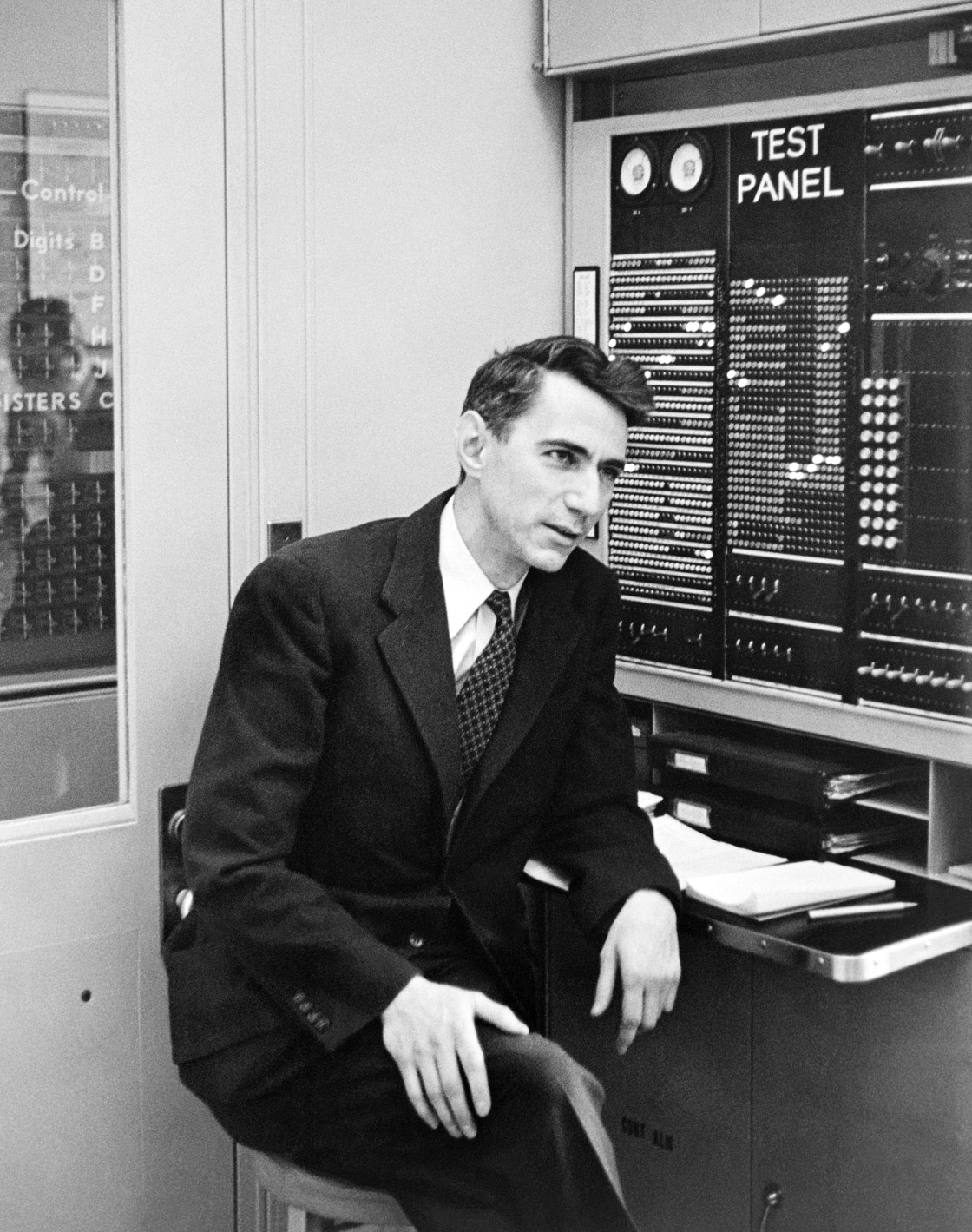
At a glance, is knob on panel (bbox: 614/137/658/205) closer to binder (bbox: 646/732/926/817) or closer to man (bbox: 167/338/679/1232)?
man (bbox: 167/338/679/1232)

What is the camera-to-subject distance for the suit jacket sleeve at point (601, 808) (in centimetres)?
223

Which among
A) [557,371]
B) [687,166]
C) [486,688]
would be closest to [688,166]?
[687,166]

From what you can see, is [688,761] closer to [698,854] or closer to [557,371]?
[698,854]

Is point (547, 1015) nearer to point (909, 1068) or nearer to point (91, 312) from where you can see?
point (909, 1068)

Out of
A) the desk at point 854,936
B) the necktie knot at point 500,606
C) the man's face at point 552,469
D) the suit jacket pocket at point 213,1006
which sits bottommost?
the suit jacket pocket at point 213,1006

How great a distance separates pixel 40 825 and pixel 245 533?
52cm

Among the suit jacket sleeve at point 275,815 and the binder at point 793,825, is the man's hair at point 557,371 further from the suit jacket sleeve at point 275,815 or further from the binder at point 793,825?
the binder at point 793,825

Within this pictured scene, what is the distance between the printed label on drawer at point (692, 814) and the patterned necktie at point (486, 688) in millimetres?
521

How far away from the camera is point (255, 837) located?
2037 mm

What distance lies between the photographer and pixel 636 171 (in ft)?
9.04

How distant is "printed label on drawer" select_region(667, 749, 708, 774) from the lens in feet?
8.62

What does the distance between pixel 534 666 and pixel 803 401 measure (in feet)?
1.97

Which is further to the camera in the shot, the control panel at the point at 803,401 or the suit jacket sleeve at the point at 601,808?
the control panel at the point at 803,401

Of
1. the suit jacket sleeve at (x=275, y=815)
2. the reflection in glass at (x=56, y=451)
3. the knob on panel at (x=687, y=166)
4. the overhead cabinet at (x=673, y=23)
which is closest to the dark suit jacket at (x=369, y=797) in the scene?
the suit jacket sleeve at (x=275, y=815)
